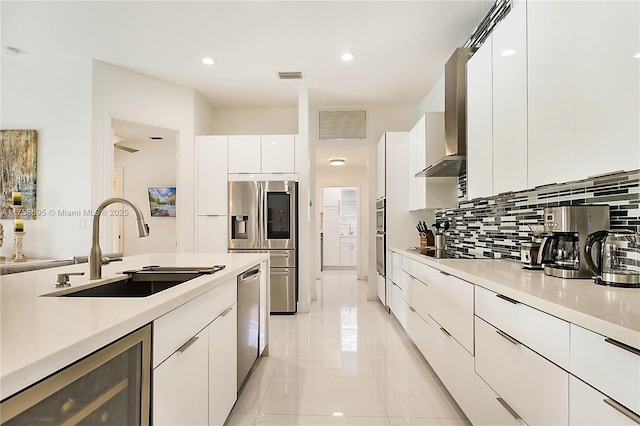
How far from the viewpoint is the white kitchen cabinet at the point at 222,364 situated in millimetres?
1523

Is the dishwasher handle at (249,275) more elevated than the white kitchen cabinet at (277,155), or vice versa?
the white kitchen cabinet at (277,155)

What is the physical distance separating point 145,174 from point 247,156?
2924 millimetres

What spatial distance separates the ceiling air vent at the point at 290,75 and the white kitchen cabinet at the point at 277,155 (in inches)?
28.0

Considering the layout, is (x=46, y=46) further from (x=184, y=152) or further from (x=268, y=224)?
(x=268, y=224)

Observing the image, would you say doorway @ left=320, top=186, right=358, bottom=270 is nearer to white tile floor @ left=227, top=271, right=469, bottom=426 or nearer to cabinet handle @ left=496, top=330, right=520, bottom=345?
white tile floor @ left=227, top=271, right=469, bottom=426

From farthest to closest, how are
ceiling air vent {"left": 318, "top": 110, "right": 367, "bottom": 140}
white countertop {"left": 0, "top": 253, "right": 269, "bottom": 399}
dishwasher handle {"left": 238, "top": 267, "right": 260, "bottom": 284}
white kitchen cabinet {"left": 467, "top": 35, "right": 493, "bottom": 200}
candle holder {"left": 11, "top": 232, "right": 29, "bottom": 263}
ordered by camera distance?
ceiling air vent {"left": 318, "top": 110, "right": 367, "bottom": 140}
candle holder {"left": 11, "top": 232, "right": 29, "bottom": 263}
white kitchen cabinet {"left": 467, "top": 35, "right": 493, "bottom": 200}
dishwasher handle {"left": 238, "top": 267, "right": 260, "bottom": 284}
white countertop {"left": 0, "top": 253, "right": 269, "bottom": 399}

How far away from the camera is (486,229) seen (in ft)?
9.62

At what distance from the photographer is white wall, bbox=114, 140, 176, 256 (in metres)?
6.24

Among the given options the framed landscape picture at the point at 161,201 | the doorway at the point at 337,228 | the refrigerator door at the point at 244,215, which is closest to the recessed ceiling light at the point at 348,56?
the refrigerator door at the point at 244,215

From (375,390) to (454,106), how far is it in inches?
88.2

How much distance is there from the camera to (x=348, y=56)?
358 centimetres

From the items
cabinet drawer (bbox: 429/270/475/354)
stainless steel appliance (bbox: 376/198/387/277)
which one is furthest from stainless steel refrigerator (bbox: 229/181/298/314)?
cabinet drawer (bbox: 429/270/475/354)

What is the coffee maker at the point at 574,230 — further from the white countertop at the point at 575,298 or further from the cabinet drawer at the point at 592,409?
the cabinet drawer at the point at 592,409

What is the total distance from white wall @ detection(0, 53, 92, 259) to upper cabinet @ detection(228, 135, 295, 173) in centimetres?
163
